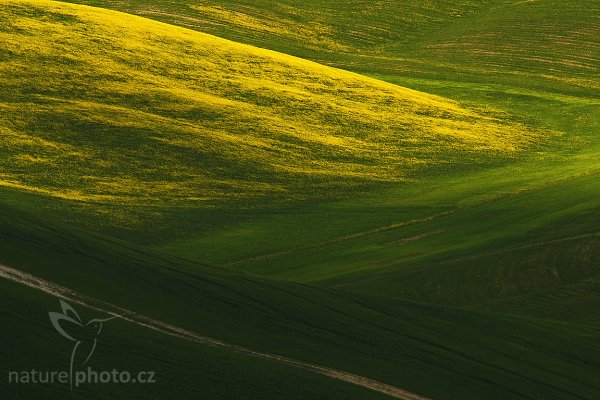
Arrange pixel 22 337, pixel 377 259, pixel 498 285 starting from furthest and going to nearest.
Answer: pixel 377 259
pixel 498 285
pixel 22 337

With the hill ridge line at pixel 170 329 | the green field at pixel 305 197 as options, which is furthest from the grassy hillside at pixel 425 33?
the hill ridge line at pixel 170 329

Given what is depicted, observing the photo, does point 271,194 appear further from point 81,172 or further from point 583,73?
point 583,73

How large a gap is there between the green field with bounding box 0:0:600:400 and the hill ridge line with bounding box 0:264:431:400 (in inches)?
3.9

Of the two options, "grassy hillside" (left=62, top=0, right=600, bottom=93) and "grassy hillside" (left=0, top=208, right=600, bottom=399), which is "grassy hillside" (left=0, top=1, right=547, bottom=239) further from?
"grassy hillside" (left=0, top=208, right=600, bottom=399)

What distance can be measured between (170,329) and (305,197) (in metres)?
21.6

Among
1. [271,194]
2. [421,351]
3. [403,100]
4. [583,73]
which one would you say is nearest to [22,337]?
[421,351]

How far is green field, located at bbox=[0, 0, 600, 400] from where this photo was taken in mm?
18984

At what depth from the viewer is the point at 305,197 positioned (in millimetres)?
39656

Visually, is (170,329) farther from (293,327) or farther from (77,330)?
(293,327)

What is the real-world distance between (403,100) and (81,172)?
709 inches

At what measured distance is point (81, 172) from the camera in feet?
130

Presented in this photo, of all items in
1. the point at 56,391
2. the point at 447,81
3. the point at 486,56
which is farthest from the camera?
the point at 486,56

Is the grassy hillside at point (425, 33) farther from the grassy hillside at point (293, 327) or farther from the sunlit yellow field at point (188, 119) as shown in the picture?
the grassy hillside at point (293, 327)

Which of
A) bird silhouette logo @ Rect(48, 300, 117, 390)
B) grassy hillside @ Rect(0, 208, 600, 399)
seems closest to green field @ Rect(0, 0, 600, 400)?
grassy hillside @ Rect(0, 208, 600, 399)
